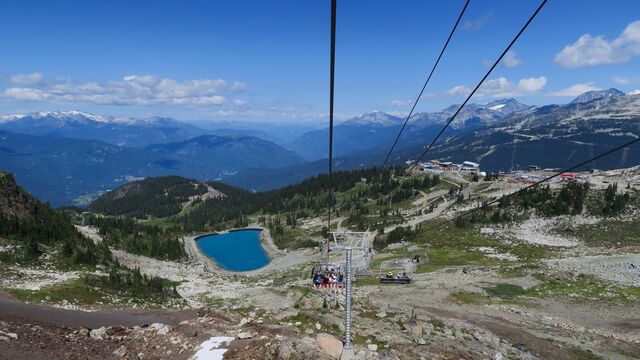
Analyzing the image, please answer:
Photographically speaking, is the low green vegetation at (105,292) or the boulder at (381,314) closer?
the boulder at (381,314)

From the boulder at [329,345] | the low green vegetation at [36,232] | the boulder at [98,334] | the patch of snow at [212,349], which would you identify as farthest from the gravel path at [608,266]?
the low green vegetation at [36,232]

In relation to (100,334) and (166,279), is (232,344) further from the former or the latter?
(166,279)

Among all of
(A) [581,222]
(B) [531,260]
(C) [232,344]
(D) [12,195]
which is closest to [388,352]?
(C) [232,344]

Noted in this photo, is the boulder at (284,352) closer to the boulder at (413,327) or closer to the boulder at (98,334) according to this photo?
the boulder at (98,334)

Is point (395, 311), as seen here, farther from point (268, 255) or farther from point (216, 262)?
point (268, 255)

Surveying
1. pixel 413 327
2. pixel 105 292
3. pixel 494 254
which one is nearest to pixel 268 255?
pixel 494 254

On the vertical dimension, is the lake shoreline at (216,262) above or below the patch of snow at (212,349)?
below

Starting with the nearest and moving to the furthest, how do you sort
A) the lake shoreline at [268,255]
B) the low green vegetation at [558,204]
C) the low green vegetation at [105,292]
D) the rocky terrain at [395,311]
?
the rocky terrain at [395,311], the low green vegetation at [105,292], the low green vegetation at [558,204], the lake shoreline at [268,255]
